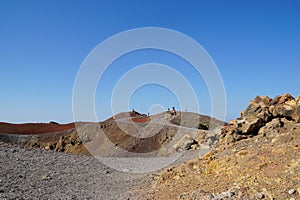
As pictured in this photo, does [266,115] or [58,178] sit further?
[58,178]

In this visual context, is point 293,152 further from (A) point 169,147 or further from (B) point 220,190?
(A) point 169,147

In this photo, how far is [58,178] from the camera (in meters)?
14.1

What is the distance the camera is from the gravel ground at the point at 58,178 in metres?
11.4

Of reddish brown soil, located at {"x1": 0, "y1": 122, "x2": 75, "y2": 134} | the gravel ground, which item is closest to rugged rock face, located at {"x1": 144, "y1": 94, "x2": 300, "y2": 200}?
the gravel ground

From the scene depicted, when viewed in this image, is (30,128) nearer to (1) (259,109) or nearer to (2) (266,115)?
(1) (259,109)

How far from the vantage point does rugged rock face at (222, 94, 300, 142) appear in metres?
12.8

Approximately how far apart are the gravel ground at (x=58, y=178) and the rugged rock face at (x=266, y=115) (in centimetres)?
530

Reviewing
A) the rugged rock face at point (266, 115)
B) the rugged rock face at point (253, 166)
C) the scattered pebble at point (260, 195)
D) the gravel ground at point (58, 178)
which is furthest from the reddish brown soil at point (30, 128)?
the scattered pebble at point (260, 195)

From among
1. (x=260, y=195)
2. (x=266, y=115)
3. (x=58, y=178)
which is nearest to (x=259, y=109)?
(x=266, y=115)

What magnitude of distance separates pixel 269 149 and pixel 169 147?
14.8 meters

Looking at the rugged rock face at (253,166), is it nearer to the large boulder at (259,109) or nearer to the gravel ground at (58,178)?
the large boulder at (259,109)

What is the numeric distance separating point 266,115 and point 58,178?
421 inches

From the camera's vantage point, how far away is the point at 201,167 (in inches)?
436

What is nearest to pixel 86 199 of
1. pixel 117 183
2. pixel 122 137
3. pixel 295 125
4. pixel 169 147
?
pixel 117 183
